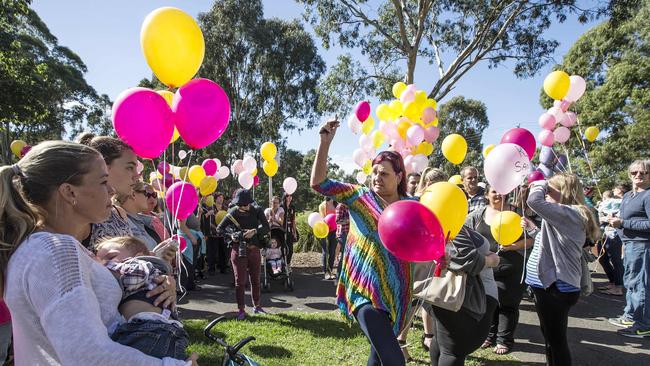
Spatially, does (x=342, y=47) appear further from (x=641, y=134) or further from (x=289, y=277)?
(x=641, y=134)

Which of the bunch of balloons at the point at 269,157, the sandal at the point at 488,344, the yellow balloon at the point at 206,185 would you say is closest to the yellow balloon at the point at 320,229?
the bunch of balloons at the point at 269,157

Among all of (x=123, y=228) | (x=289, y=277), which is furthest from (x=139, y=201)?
(x=289, y=277)

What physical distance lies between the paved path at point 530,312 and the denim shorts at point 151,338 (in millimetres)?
4074

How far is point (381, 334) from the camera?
8.27 feet

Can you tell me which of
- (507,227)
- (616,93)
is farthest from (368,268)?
(616,93)

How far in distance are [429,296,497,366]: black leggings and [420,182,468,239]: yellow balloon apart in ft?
1.91

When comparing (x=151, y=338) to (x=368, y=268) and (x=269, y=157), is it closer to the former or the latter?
(x=368, y=268)

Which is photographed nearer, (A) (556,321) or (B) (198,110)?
(B) (198,110)

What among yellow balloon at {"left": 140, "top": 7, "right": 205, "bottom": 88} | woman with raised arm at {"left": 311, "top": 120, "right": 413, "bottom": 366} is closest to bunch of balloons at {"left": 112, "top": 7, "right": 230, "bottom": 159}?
yellow balloon at {"left": 140, "top": 7, "right": 205, "bottom": 88}

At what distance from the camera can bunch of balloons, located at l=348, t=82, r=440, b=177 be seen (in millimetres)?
6828

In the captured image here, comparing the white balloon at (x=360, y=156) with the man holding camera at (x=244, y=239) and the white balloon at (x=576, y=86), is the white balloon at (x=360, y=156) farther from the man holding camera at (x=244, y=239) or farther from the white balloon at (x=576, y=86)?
the white balloon at (x=576, y=86)

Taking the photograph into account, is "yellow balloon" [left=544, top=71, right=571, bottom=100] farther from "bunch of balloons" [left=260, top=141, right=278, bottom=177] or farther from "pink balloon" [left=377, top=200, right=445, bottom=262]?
"bunch of balloons" [left=260, top=141, right=278, bottom=177]

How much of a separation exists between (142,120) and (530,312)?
6.20m

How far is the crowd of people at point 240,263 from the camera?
3.35 feet
